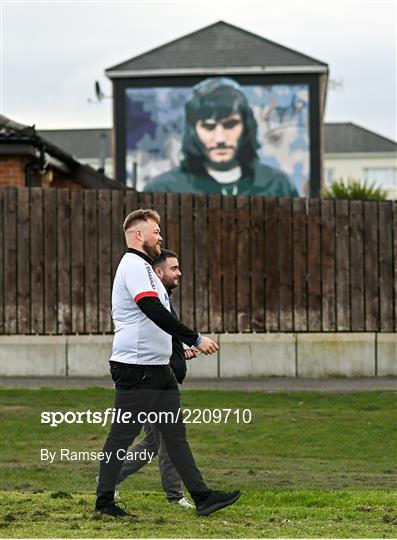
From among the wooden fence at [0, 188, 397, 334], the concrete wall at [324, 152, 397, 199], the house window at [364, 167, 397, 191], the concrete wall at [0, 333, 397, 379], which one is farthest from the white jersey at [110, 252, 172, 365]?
the house window at [364, 167, 397, 191]

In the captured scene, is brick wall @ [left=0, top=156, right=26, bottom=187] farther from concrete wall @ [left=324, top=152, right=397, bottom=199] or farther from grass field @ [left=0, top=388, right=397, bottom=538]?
concrete wall @ [left=324, top=152, right=397, bottom=199]

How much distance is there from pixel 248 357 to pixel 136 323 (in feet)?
28.3

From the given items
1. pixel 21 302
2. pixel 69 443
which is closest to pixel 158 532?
pixel 69 443

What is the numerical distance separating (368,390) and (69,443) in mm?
4436

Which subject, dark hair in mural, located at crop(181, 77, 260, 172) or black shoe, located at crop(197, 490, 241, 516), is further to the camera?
dark hair in mural, located at crop(181, 77, 260, 172)

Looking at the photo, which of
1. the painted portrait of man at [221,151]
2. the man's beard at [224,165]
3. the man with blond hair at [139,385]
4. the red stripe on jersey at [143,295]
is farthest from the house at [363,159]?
the red stripe on jersey at [143,295]

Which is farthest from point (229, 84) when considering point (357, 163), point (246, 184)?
point (357, 163)

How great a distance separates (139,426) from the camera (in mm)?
8062

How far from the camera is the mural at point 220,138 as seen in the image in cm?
4850

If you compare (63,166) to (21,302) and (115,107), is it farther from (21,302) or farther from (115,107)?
(115,107)

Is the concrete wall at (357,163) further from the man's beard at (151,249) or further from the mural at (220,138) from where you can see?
the man's beard at (151,249)

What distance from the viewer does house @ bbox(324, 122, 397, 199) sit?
319ft

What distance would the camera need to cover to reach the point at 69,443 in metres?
12.2

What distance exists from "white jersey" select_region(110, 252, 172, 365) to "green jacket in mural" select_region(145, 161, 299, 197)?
39731 millimetres
